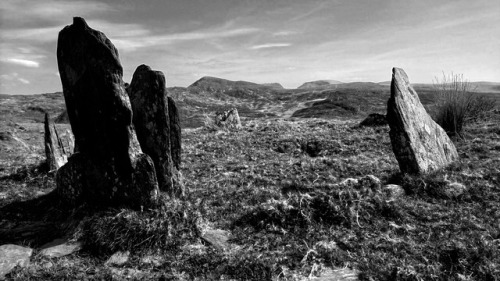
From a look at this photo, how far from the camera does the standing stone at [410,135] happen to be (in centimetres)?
859

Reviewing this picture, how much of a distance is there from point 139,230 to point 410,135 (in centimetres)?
707

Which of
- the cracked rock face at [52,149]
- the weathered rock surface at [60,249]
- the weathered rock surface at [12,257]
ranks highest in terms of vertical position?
the cracked rock face at [52,149]

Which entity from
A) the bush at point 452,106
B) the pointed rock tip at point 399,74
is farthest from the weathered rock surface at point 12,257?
the bush at point 452,106

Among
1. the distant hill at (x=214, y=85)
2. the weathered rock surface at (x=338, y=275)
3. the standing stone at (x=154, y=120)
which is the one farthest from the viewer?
the distant hill at (x=214, y=85)

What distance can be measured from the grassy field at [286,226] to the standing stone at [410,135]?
19.3 inches

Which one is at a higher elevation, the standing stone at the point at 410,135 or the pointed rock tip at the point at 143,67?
the pointed rock tip at the point at 143,67

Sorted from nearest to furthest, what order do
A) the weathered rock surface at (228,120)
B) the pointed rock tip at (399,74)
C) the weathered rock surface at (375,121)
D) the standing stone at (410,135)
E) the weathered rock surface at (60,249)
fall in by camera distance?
the weathered rock surface at (60,249) < the standing stone at (410,135) < the pointed rock tip at (399,74) < the weathered rock surface at (375,121) < the weathered rock surface at (228,120)

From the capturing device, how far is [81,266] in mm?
5152

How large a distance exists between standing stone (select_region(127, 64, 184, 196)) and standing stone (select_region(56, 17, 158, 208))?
0.51 meters

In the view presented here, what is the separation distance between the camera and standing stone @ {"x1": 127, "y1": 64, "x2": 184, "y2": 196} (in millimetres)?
7168

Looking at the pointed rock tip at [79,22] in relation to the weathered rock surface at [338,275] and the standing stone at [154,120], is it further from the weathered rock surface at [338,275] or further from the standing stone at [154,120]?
the weathered rock surface at [338,275]

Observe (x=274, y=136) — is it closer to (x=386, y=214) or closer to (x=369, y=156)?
(x=369, y=156)

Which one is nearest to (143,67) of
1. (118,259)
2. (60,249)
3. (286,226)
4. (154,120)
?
(154,120)

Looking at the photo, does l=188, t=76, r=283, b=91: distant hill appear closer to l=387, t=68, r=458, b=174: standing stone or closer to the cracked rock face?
the cracked rock face
